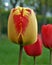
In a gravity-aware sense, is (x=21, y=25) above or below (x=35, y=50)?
above

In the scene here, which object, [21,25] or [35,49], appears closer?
[21,25]

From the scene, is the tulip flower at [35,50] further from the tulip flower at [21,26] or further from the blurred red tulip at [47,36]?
the tulip flower at [21,26]

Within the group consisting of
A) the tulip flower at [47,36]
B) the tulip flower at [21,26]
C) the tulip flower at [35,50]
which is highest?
the tulip flower at [21,26]

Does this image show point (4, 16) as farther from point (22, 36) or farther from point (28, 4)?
point (22, 36)

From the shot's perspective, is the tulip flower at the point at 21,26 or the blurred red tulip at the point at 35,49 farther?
the blurred red tulip at the point at 35,49

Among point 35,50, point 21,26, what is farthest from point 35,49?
point 21,26

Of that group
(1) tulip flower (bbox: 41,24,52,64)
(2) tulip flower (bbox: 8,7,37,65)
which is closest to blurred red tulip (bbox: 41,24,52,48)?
(1) tulip flower (bbox: 41,24,52,64)

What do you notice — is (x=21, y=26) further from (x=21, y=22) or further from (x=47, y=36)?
(x=47, y=36)

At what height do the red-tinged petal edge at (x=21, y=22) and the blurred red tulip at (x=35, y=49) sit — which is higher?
the red-tinged petal edge at (x=21, y=22)

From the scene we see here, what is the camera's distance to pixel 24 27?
73 cm

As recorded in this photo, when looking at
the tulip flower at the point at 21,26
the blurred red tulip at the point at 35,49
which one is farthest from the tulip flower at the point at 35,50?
the tulip flower at the point at 21,26

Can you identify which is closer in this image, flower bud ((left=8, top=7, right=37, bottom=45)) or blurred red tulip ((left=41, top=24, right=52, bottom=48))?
flower bud ((left=8, top=7, right=37, bottom=45))

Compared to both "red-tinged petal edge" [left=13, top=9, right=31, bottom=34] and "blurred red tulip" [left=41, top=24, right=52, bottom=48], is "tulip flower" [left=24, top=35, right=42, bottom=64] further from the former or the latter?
"red-tinged petal edge" [left=13, top=9, right=31, bottom=34]

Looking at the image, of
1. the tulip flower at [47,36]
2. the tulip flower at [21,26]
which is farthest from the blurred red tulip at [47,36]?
the tulip flower at [21,26]
